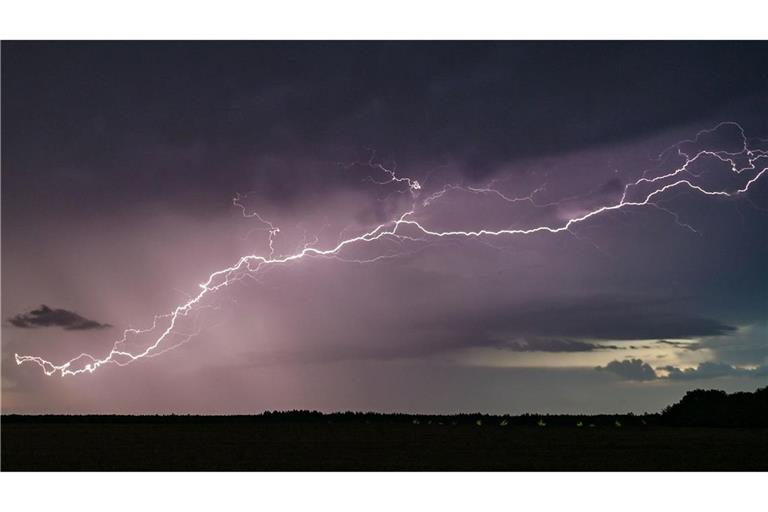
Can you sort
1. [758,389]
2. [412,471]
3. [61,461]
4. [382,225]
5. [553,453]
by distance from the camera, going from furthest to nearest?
[758,389] < [382,225] < [553,453] < [61,461] < [412,471]

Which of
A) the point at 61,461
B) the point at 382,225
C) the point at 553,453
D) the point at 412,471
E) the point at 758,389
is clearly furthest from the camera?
the point at 758,389

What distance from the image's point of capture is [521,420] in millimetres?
27453

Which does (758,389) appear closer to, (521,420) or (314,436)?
(521,420)

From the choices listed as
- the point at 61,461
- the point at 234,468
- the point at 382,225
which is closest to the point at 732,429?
the point at 382,225

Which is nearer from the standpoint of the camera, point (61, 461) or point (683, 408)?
point (61, 461)

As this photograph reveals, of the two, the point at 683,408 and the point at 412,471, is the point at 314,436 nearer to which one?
the point at 412,471

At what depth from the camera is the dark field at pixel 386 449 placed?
14.3 metres

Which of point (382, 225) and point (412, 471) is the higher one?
point (382, 225)

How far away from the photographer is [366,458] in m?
15.1

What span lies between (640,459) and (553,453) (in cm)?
167

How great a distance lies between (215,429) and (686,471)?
13628 millimetres

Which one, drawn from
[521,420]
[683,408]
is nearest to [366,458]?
[521,420]

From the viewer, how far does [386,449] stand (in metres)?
→ 16.6

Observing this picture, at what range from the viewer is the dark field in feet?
47.0
